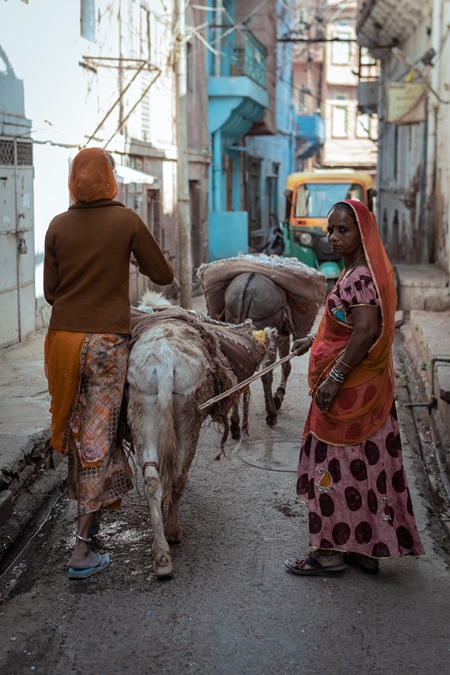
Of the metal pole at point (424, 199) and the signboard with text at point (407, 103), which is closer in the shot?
the metal pole at point (424, 199)

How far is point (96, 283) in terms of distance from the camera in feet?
12.8

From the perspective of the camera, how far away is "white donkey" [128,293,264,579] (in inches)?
151

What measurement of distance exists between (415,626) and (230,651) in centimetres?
77

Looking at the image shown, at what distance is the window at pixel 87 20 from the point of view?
11.9 metres

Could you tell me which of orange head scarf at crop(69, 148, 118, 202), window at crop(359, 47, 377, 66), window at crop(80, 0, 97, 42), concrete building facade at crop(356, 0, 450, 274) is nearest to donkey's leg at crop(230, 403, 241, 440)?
orange head scarf at crop(69, 148, 118, 202)

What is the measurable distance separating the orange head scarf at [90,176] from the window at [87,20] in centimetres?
875

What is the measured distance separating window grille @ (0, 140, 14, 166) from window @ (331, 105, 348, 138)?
45.8 metres

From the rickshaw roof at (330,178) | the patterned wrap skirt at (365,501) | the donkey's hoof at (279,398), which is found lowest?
the donkey's hoof at (279,398)

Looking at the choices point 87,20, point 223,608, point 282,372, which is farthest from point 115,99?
point 223,608

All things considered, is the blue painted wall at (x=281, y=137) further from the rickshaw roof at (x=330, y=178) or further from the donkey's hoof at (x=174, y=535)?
the donkey's hoof at (x=174, y=535)

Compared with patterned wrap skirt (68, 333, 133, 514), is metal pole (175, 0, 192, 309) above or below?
above

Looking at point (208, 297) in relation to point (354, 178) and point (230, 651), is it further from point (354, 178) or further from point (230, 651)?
point (354, 178)

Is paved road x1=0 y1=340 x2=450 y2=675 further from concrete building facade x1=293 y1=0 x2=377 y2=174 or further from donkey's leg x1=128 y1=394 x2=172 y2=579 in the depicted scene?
concrete building facade x1=293 y1=0 x2=377 y2=174

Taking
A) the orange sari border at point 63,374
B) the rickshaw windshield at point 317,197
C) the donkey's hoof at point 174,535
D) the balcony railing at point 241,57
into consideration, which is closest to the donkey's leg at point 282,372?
the donkey's hoof at point 174,535
